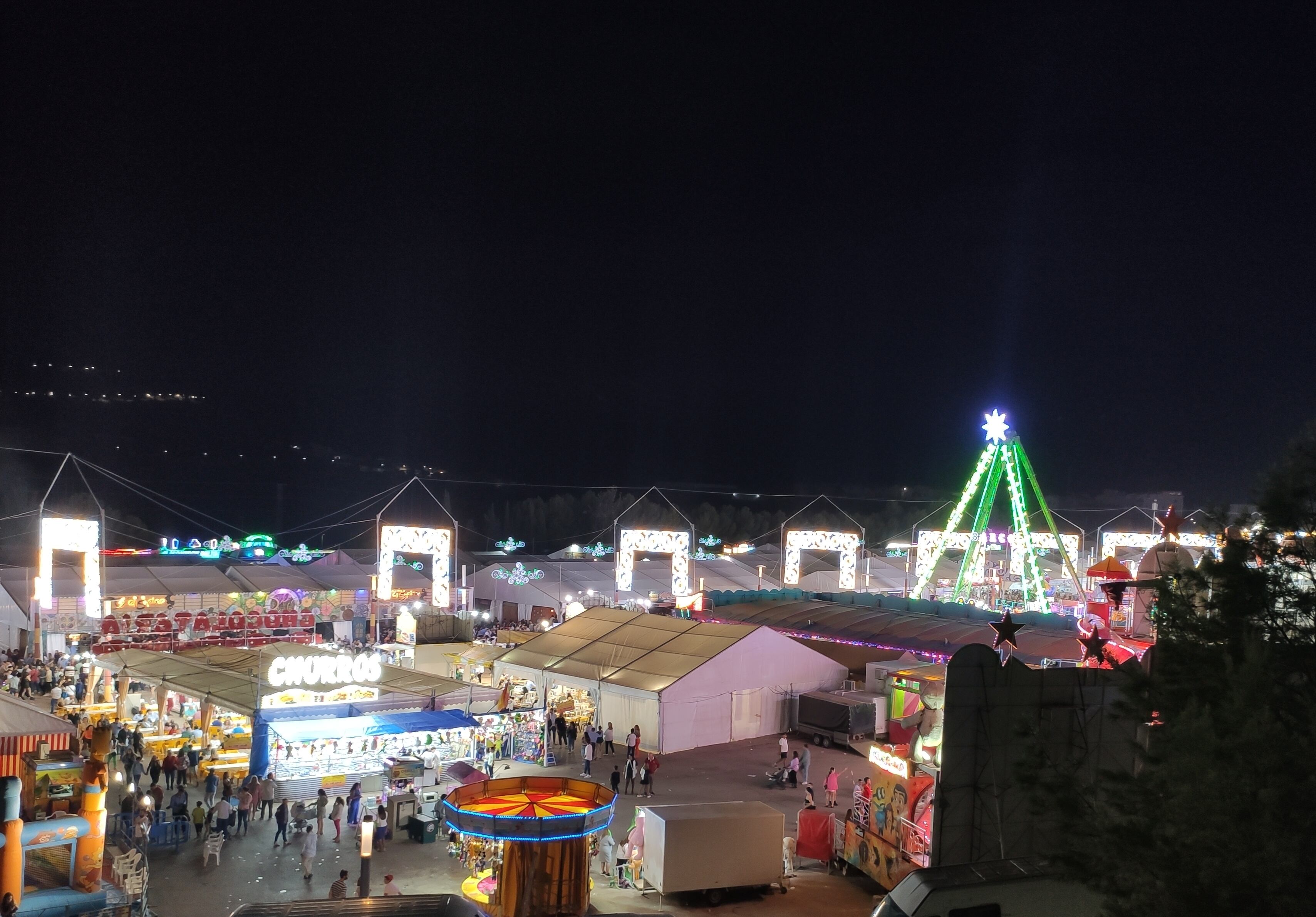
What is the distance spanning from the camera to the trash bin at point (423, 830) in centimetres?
1434

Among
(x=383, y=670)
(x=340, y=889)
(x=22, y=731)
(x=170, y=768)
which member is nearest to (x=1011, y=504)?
(x=383, y=670)

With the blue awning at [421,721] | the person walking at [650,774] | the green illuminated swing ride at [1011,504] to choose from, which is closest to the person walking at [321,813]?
the blue awning at [421,721]

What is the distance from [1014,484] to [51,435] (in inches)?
5564

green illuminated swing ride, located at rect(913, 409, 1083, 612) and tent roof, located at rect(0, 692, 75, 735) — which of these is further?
green illuminated swing ride, located at rect(913, 409, 1083, 612)

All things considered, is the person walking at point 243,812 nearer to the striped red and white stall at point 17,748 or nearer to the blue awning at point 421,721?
the blue awning at point 421,721

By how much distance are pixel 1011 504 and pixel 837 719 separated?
16.8 meters

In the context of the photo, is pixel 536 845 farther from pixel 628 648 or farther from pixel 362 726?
pixel 628 648

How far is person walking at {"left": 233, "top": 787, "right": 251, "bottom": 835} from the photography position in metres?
14.8

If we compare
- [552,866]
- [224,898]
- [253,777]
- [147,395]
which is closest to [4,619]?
[253,777]

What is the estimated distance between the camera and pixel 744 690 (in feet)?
71.7

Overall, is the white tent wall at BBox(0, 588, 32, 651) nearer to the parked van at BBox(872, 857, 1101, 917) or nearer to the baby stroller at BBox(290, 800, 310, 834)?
the baby stroller at BBox(290, 800, 310, 834)

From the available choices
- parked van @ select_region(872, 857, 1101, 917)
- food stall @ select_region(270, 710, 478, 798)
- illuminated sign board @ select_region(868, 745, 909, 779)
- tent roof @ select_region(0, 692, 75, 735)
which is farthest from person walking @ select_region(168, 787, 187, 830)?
parked van @ select_region(872, 857, 1101, 917)

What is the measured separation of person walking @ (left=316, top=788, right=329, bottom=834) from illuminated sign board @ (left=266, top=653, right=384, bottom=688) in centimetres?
296

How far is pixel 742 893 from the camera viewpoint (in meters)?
12.6
